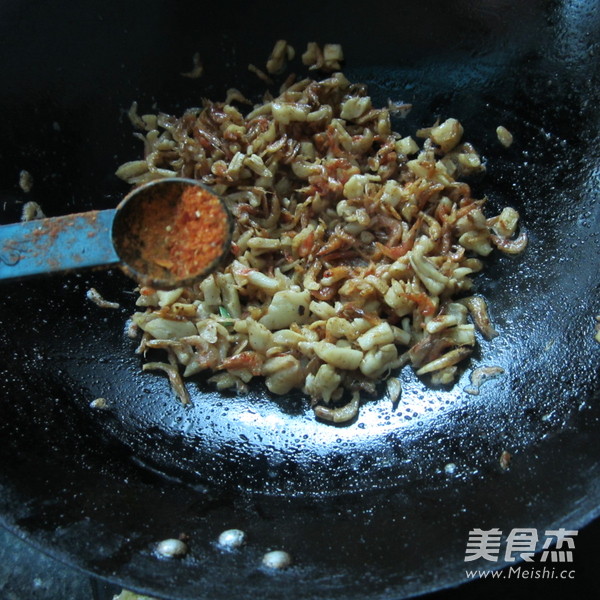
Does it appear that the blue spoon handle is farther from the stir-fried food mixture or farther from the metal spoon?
the stir-fried food mixture

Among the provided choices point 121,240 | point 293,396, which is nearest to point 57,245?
point 121,240

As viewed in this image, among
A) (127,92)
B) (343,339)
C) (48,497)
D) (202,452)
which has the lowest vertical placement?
(202,452)

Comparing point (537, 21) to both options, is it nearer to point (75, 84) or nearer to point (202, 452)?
point (75, 84)

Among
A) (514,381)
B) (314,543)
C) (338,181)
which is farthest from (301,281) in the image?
(314,543)

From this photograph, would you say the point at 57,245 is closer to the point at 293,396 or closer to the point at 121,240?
the point at 121,240

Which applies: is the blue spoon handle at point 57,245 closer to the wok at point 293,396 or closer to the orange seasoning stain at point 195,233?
the orange seasoning stain at point 195,233

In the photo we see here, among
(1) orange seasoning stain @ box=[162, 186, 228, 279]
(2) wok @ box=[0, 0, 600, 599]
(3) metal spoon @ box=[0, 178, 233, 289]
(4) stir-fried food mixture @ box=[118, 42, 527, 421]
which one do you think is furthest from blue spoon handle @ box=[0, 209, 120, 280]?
(4) stir-fried food mixture @ box=[118, 42, 527, 421]

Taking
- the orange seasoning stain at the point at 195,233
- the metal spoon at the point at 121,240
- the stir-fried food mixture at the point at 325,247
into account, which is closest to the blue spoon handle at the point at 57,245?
the metal spoon at the point at 121,240
